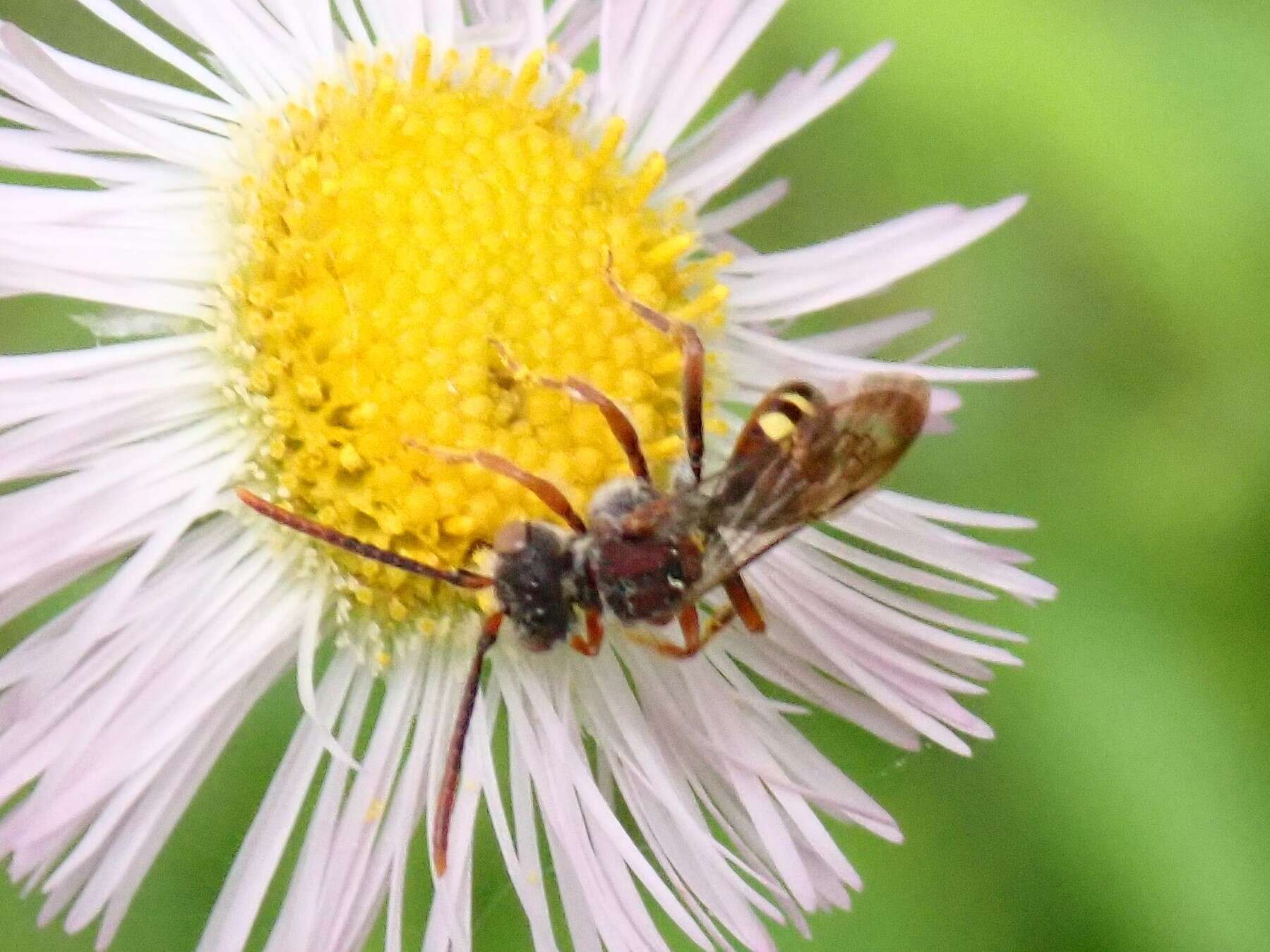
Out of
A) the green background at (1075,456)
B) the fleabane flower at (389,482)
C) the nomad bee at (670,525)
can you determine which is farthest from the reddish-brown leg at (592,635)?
the green background at (1075,456)

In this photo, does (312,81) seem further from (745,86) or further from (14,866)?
(745,86)

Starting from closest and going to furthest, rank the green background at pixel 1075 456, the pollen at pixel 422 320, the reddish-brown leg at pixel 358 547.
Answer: the reddish-brown leg at pixel 358 547
the pollen at pixel 422 320
the green background at pixel 1075 456

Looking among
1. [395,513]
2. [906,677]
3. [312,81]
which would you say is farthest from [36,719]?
[906,677]

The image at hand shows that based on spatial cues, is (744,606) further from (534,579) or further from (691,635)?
(534,579)

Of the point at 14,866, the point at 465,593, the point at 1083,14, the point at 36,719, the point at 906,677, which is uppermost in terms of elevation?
the point at 1083,14

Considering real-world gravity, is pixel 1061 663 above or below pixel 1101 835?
above

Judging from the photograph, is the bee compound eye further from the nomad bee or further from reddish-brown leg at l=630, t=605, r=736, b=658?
reddish-brown leg at l=630, t=605, r=736, b=658

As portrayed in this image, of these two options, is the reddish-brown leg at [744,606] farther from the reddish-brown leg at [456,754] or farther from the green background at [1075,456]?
the green background at [1075,456]
